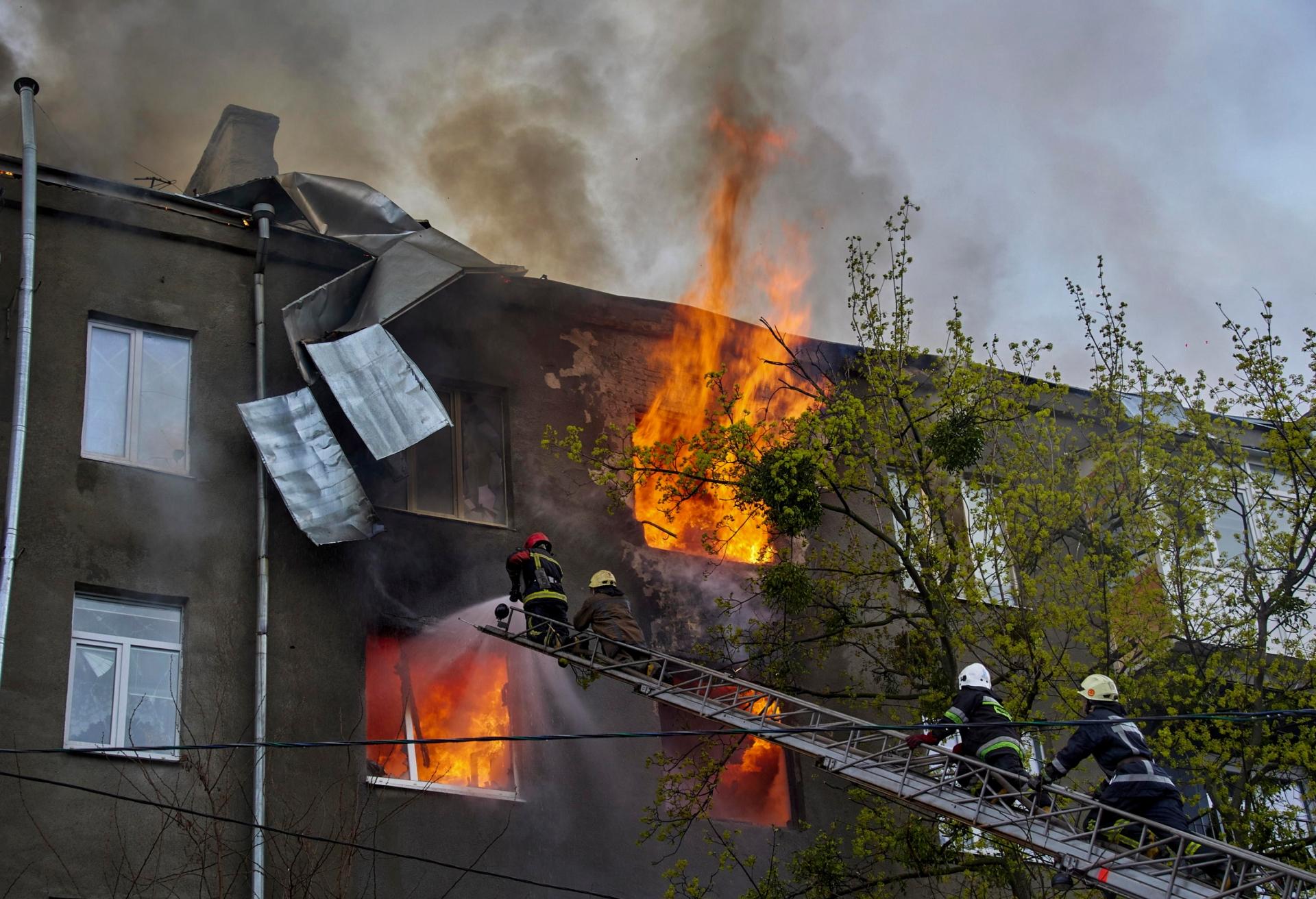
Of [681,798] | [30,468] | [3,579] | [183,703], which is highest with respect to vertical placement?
[30,468]

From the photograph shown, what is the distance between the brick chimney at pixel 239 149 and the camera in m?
16.8

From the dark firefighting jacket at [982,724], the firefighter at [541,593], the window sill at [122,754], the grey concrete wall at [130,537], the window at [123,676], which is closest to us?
the dark firefighting jacket at [982,724]

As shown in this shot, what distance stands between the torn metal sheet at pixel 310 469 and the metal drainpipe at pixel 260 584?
7.9 inches

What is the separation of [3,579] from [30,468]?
4.30 feet

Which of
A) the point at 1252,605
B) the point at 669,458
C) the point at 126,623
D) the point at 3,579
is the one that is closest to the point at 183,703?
the point at 126,623

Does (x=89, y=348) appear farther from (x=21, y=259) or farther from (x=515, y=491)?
(x=515, y=491)

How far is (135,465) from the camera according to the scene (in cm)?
1338

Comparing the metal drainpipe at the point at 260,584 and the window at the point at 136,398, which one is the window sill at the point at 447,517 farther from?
the window at the point at 136,398

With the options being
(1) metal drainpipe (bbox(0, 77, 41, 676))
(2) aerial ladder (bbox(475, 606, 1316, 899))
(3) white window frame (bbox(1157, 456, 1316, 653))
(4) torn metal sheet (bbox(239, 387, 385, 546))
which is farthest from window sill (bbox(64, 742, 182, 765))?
(3) white window frame (bbox(1157, 456, 1316, 653))

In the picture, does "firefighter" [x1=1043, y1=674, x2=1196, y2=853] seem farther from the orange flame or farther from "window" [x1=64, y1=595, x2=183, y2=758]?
"window" [x1=64, y1=595, x2=183, y2=758]

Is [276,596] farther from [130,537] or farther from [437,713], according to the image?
[437,713]

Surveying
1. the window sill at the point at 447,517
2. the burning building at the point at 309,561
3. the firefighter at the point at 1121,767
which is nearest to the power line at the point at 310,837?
the burning building at the point at 309,561

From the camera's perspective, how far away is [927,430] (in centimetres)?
1638

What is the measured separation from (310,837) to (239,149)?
8.33 meters
